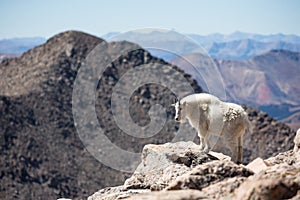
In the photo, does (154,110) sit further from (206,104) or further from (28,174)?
(206,104)

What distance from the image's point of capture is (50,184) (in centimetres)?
6850

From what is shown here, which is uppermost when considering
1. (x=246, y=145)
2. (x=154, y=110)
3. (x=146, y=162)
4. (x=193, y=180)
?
(x=193, y=180)

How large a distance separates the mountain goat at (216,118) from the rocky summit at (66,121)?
51.4 meters

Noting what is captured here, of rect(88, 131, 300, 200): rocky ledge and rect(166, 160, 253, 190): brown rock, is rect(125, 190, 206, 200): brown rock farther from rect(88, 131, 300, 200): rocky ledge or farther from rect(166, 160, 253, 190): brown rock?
rect(166, 160, 253, 190): brown rock

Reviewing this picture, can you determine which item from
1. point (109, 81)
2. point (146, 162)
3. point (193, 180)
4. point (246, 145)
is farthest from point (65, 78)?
point (193, 180)

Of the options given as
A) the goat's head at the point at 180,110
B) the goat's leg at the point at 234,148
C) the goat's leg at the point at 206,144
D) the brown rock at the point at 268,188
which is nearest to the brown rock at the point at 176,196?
the brown rock at the point at 268,188

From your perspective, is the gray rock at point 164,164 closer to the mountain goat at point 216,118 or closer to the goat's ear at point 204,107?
the mountain goat at point 216,118

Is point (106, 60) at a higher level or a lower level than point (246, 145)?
higher

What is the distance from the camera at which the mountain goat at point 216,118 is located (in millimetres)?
14008

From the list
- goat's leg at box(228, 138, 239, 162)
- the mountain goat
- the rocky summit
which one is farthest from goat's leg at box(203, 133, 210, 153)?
the rocky summit

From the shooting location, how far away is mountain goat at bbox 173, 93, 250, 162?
14008 millimetres

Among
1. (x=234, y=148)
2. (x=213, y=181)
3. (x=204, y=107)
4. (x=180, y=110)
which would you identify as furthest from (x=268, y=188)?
(x=180, y=110)

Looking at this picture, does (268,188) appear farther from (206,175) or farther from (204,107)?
(204,107)

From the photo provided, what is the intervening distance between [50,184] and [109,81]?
90.4 feet
